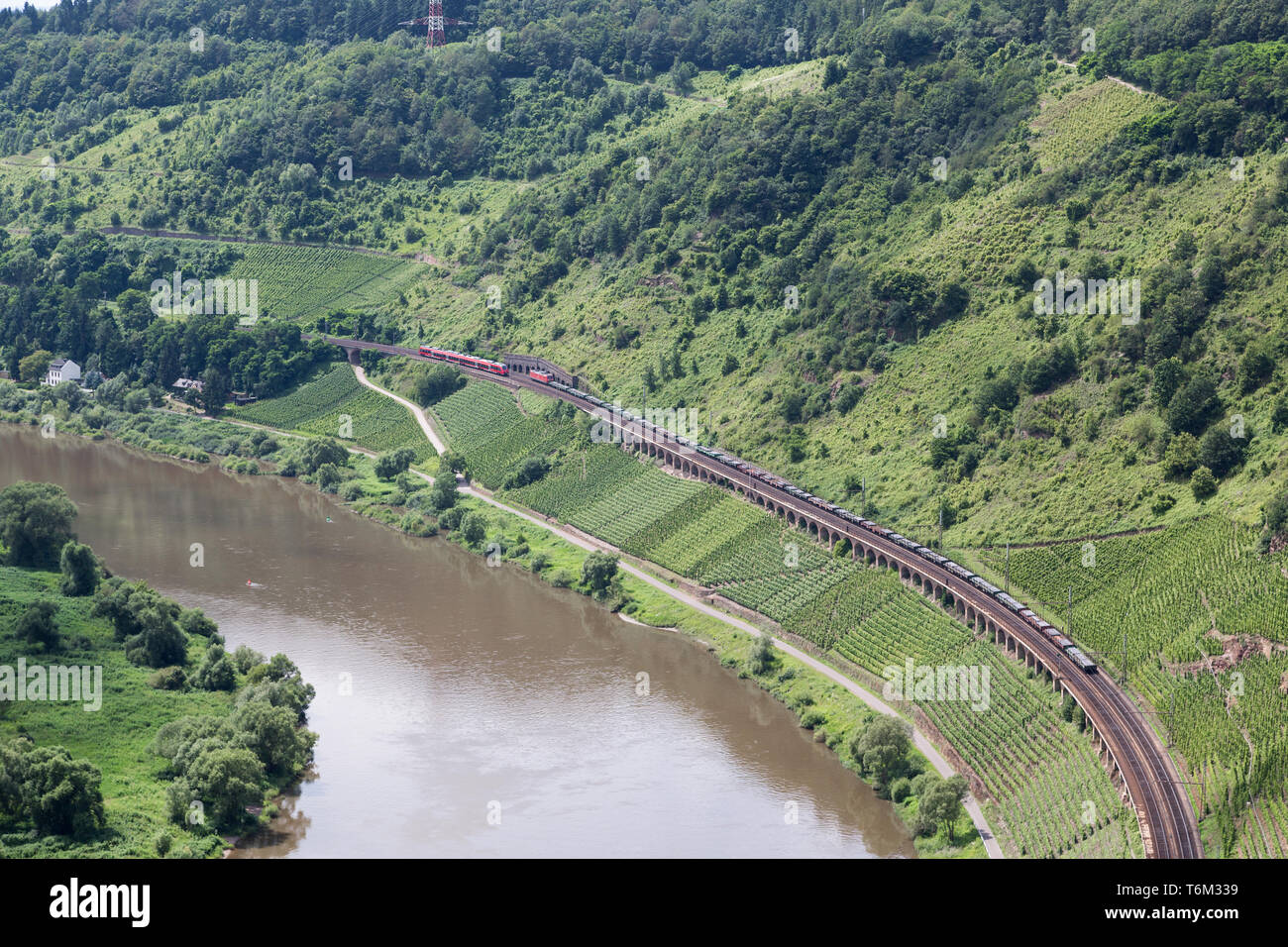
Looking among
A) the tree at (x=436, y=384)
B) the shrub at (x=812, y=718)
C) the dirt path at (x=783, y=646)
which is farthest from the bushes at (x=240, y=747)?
the tree at (x=436, y=384)

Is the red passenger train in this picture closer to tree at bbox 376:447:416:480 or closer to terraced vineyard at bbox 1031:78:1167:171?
tree at bbox 376:447:416:480

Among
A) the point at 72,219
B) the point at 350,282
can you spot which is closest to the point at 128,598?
the point at 350,282

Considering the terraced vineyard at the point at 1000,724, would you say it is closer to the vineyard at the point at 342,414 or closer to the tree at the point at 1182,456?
the tree at the point at 1182,456

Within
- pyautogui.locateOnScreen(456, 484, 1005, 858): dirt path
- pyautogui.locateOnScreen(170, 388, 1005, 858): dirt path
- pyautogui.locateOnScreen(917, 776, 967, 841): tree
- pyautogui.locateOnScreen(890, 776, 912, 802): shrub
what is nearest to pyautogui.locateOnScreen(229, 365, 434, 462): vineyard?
pyautogui.locateOnScreen(170, 388, 1005, 858): dirt path

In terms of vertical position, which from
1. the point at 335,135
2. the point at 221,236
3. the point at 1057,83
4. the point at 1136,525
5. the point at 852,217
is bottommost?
the point at 1136,525

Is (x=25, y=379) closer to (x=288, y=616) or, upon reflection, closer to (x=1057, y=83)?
(x=288, y=616)

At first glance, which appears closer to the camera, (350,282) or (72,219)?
(350,282)

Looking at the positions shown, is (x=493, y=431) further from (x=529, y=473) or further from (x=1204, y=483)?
(x=1204, y=483)
